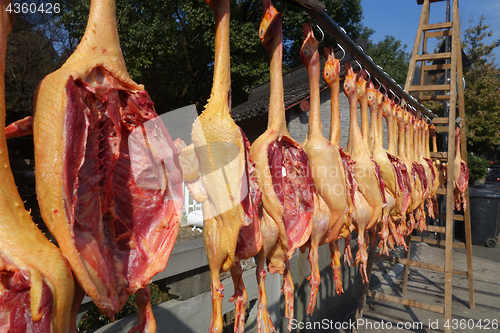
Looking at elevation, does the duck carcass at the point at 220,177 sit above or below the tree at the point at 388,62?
below

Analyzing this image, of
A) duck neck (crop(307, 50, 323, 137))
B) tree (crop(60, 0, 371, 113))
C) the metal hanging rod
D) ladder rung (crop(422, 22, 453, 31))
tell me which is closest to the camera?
the metal hanging rod

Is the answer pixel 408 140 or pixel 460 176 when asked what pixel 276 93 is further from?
pixel 460 176

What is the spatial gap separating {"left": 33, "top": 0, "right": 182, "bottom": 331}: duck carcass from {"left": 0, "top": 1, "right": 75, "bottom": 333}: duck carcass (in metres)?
0.05

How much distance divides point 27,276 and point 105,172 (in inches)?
17.6

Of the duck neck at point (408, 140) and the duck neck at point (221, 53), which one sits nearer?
the duck neck at point (221, 53)

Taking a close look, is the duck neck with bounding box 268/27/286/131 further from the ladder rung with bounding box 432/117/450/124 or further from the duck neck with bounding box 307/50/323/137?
the ladder rung with bounding box 432/117/450/124

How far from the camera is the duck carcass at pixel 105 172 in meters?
0.98

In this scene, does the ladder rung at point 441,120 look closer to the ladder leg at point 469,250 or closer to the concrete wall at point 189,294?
the ladder leg at point 469,250

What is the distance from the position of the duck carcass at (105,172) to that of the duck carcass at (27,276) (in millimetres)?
50

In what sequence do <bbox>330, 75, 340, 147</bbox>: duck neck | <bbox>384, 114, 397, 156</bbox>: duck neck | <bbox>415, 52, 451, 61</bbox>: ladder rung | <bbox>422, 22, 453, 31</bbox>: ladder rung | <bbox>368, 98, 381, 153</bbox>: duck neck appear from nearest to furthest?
<bbox>330, 75, 340, 147</bbox>: duck neck, <bbox>368, 98, 381, 153</bbox>: duck neck, <bbox>384, 114, 397, 156</bbox>: duck neck, <bbox>415, 52, 451, 61</bbox>: ladder rung, <bbox>422, 22, 453, 31</bbox>: ladder rung

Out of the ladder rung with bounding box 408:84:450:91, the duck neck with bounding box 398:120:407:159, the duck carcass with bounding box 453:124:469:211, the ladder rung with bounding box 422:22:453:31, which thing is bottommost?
the duck carcass with bounding box 453:124:469:211

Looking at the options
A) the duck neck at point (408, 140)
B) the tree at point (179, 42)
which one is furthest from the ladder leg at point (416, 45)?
the tree at point (179, 42)

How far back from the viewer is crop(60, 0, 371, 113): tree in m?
11.2

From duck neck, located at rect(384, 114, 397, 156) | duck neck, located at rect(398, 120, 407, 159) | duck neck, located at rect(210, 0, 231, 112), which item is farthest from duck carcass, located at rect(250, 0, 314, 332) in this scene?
duck neck, located at rect(398, 120, 407, 159)
